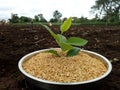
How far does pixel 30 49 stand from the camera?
2.90 meters

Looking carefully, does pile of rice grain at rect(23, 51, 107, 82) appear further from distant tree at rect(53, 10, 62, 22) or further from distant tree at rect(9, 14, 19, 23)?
distant tree at rect(53, 10, 62, 22)

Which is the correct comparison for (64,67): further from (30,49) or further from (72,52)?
(30,49)

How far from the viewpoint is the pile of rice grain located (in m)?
1.81

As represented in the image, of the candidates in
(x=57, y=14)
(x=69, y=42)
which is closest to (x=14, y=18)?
(x=57, y=14)

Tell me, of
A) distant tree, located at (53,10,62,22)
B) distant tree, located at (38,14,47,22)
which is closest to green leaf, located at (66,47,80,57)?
distant tree, located at (38,14,47,22)

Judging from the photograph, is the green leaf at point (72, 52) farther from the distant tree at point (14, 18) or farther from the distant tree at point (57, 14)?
the distant tree at point (57, 14)

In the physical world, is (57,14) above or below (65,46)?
below

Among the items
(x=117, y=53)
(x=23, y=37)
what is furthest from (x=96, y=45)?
(x=23, y=37)

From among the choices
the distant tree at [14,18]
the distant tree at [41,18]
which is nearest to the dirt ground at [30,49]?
the distant tree at [14,18]

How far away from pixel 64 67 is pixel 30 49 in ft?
3.47

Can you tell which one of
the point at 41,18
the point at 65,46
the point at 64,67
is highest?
the point at 65,46

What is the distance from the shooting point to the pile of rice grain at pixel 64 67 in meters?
1.81

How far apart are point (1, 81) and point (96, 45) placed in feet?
4.53

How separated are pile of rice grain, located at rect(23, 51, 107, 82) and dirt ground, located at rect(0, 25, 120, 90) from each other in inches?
4.8
